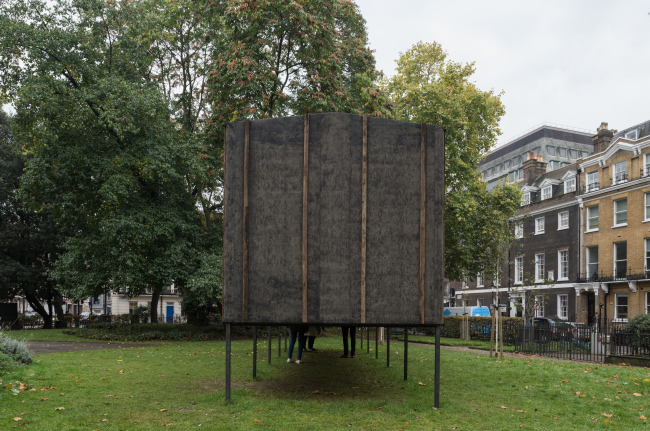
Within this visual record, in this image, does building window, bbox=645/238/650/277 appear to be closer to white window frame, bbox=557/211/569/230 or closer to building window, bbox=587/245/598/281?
building window, bbox=587/245/598/281

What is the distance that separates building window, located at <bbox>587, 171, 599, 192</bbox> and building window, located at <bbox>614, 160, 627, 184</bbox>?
1.97m

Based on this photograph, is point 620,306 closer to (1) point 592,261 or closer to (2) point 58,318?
(1) point 592,261

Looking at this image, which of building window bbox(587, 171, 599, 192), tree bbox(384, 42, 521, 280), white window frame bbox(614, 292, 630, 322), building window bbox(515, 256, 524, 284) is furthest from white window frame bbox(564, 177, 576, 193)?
tree bbox(384, 42, 521, 280)

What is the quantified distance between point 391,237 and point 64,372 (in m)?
8.41

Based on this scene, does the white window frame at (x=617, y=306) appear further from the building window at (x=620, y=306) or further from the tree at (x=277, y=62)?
the tree at (x=277, y=62)

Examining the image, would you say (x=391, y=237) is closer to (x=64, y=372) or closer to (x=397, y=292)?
(x=397, y=292)

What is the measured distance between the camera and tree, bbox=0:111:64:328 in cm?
3519

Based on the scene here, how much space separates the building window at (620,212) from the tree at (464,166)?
12.5 meters

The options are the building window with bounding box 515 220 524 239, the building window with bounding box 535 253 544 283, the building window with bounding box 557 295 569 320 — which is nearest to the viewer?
the building window with bounding box 515 220 524 239

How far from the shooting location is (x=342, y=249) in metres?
8.87

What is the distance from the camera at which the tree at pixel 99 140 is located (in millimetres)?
22109

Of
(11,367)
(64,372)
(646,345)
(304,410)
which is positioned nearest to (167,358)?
(64,372)

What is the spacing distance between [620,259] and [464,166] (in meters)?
17.9

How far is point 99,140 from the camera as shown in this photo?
2411cm
